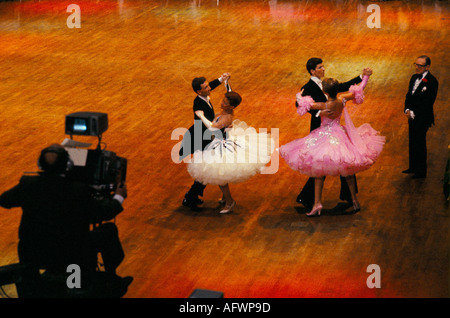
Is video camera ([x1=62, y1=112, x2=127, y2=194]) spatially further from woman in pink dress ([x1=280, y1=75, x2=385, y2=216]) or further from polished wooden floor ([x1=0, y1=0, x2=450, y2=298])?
woman in pink dress ([x1=280, y1=75, x2=385, y2=216])

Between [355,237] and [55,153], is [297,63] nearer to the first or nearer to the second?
[355,237]

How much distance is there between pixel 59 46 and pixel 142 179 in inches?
227

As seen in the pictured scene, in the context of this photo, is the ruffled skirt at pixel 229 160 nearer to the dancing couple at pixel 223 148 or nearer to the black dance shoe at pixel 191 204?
the dancing couple at pixel 223 148

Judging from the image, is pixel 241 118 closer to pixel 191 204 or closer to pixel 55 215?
pixel 191 204

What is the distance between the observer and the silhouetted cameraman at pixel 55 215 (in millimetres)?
4672

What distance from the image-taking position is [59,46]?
12555 millimetres

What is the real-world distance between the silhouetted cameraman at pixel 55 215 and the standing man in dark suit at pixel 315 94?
2532 mm

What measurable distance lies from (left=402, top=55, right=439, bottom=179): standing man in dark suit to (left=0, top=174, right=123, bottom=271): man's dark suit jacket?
152 inches

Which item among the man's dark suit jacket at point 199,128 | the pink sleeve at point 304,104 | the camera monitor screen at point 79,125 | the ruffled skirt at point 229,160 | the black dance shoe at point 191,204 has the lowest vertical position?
the black dance shoe at point 191,204

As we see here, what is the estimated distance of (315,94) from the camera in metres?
6.59

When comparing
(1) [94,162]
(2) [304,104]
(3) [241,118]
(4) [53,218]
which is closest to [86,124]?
(1) [94,162]

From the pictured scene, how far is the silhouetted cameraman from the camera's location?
→ 4672 mm

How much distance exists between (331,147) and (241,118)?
3.01 metres

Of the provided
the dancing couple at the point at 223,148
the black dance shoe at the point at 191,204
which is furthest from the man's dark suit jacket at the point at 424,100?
the black dance shoe at the point at 191,204
